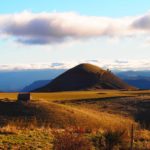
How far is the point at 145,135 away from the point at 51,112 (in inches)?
1148

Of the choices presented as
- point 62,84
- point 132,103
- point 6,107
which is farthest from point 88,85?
point 6,107

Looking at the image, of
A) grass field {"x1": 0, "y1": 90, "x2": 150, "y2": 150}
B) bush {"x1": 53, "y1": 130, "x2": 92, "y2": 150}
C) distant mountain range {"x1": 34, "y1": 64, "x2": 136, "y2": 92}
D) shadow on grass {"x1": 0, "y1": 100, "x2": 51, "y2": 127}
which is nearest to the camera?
bush {"x1": 53, "y1": 130, "x2": 92, "y2": 150}

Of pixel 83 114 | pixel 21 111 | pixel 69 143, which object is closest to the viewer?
pixel 69 143

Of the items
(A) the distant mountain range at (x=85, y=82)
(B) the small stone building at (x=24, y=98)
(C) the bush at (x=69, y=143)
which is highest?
(A) the distant mountain range at (x=85, y=82)

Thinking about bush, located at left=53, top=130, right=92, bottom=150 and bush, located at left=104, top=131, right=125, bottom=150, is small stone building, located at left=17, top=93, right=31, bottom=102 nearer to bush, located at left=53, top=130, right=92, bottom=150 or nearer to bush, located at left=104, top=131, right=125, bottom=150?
bush, located at left=104, top=131, right=125, bottom=150

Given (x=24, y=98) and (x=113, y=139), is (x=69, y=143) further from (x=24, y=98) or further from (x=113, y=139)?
(x=24, y=98)

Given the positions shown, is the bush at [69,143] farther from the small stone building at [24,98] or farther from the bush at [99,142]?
the small stone building at [24,98]

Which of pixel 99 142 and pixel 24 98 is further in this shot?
pixel 24 98

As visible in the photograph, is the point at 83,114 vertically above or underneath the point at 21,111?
underneath

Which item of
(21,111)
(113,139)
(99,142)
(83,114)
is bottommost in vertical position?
(83,114)

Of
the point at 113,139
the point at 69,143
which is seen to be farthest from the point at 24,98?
the point at 69,143

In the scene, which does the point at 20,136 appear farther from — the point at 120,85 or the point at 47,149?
the point at 120,85

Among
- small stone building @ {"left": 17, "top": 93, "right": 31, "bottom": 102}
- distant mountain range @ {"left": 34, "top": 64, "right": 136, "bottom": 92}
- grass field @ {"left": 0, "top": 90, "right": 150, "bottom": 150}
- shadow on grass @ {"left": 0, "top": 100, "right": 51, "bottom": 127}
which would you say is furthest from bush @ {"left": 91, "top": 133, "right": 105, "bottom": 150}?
distant mountain range @ {"left": 34, "top": 64, "right": 136, "bottom": 92}

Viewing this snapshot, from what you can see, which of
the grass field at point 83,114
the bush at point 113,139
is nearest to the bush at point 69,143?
the bush at point 113,139
